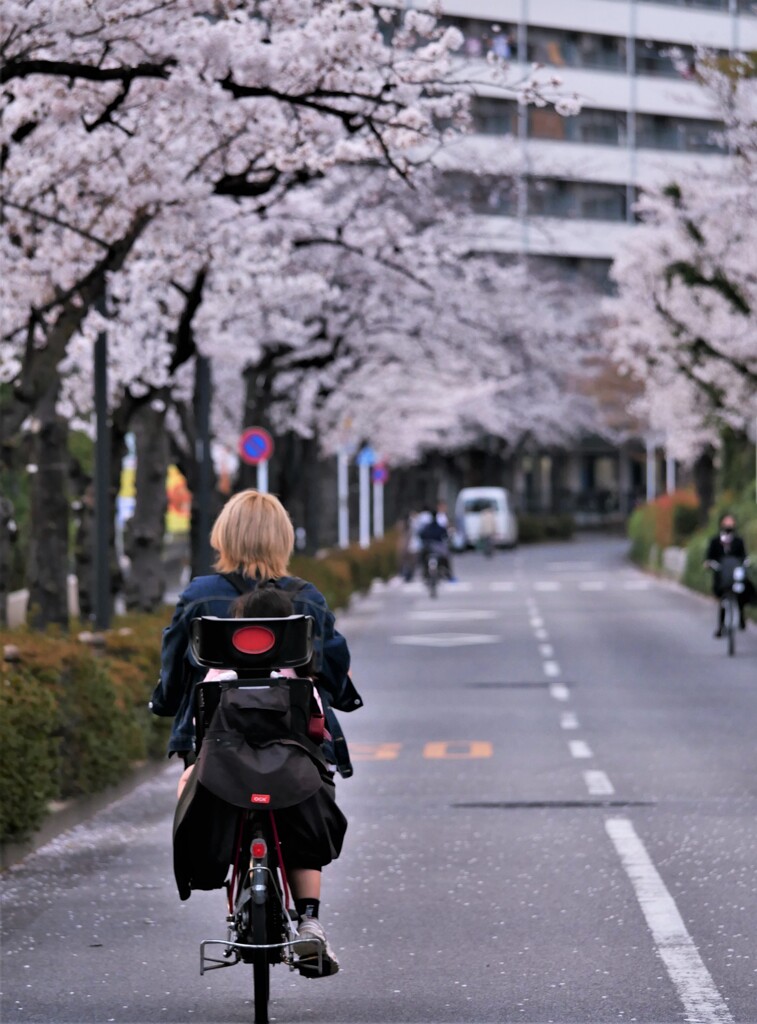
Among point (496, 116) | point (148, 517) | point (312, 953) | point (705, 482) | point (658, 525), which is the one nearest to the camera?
point (312, 953)

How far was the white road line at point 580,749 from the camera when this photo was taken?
1619 cm

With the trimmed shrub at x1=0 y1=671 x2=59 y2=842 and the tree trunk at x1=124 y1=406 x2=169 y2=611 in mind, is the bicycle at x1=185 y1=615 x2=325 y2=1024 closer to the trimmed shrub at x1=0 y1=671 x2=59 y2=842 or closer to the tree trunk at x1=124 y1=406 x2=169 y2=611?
the trimmed shrub at x1=0 y1=671 x2=59 y2=842

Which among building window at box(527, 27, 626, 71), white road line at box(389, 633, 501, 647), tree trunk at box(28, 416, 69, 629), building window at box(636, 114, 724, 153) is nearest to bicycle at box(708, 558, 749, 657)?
white road line at box(389, 633, 501, 647)

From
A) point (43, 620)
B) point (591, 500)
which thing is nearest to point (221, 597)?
point (43, 620)

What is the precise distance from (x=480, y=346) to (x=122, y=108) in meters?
23.4

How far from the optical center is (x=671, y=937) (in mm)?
8531

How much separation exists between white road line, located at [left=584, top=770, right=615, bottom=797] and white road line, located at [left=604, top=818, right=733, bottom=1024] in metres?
1.80

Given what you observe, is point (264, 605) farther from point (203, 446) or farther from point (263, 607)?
point (203, 446)

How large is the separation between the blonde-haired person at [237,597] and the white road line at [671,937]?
135 centimetres

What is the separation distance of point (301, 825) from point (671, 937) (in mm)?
2409

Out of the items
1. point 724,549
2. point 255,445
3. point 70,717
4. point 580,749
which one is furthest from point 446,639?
point 70,717

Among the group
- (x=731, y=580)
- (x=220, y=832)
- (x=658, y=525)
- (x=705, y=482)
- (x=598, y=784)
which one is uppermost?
(x=705, y=482)

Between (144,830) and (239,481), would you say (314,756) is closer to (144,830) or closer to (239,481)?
(144,830)

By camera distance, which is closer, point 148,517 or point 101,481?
point 101,481
